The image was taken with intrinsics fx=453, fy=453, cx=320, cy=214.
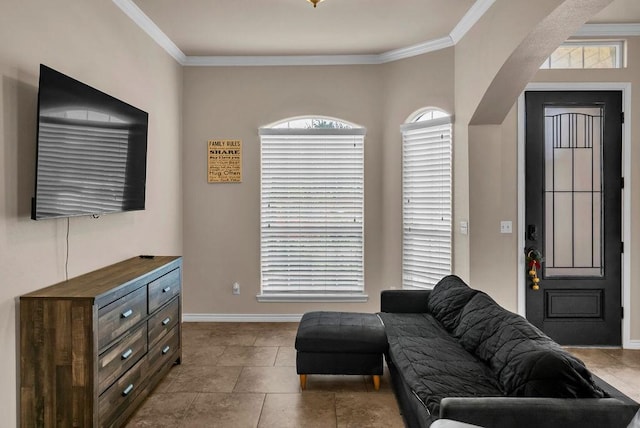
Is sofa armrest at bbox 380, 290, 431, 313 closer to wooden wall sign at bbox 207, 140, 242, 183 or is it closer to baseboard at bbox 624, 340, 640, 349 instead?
baseboard at bbox 624, 340, 640, 349

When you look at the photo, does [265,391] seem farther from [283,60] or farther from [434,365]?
[283,60]

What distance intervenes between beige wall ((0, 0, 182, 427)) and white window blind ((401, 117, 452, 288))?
2.57m

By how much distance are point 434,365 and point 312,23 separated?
3.13m

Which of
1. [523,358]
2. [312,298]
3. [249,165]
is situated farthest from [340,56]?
[523,358]

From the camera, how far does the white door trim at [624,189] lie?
4.24m

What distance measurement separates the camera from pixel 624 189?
167 inches

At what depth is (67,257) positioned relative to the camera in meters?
2.88

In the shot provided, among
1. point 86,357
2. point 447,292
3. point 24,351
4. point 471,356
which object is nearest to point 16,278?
point 24,351

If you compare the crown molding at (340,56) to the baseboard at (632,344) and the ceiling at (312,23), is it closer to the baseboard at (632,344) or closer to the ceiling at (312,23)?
the ceiling at (312,23)

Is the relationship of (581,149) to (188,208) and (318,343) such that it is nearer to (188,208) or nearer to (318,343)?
(318,343)

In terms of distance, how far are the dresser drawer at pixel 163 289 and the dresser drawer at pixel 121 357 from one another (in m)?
0.21

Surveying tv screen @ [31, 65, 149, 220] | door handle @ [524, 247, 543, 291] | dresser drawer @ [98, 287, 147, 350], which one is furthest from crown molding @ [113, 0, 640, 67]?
dresser drawer @ [98, 287, 147, 350]

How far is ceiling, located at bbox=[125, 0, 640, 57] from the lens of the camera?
3783 millimetres

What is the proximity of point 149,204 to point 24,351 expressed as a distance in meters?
2.01
